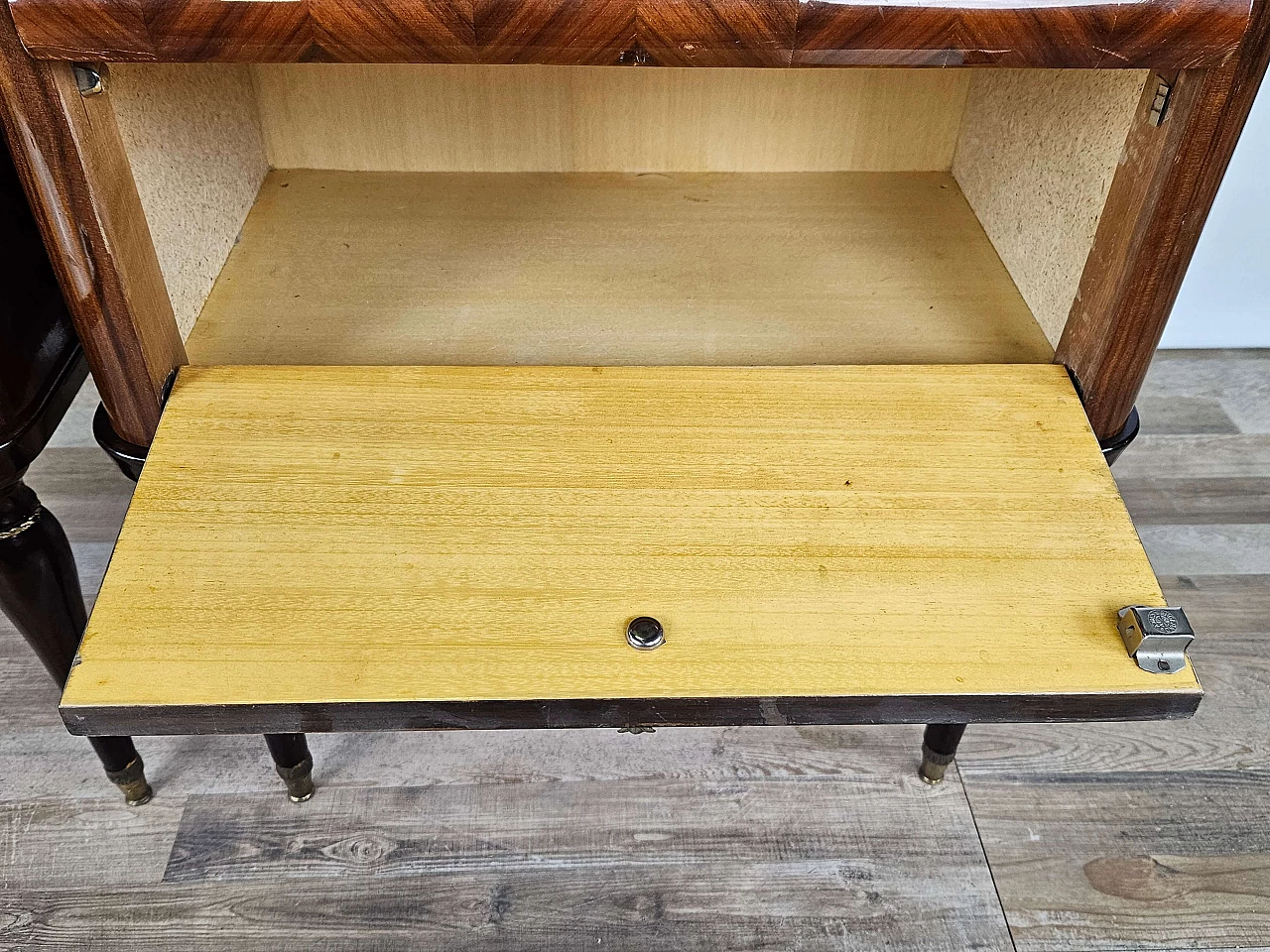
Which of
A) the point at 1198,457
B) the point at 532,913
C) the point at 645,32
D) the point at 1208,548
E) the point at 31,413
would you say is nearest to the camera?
the point at 645,32

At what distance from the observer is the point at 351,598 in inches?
18.1

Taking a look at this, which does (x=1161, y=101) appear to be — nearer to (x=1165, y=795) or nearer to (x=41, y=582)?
(x=1165, y=795)

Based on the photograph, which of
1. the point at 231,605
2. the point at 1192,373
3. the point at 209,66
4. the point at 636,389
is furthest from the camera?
the point at 1192,373

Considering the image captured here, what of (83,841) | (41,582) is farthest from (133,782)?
(41,582)

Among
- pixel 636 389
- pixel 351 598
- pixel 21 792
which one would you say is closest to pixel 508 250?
pixel 636 389

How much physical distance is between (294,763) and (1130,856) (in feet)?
1.77

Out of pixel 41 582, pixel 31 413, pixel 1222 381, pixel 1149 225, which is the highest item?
→ pixel 1149 225

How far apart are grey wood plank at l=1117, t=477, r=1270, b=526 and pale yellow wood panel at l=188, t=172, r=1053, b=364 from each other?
36 cm

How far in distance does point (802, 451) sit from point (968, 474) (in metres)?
0.08

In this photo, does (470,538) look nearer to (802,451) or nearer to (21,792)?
(802,451)

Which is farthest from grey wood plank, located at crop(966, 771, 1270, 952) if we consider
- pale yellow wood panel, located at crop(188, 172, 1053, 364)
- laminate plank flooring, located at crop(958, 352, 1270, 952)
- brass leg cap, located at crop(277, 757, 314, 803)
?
brass leg cap, located at crop(277, 757, 314, 803)

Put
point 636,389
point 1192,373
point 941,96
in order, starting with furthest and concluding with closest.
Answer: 1. point 1192,373
2. point 941,96
3. point 636,389

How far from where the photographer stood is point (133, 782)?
0.71 metres

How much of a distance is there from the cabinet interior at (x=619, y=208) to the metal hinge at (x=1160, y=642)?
8.6 inches
